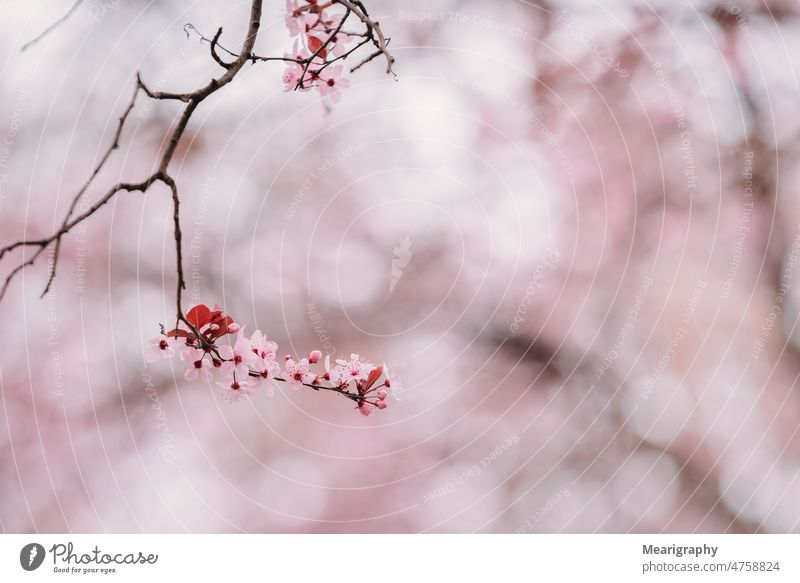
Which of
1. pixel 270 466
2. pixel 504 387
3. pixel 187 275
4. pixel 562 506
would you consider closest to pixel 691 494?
pixel 562 506

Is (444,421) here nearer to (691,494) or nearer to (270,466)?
(270,466)

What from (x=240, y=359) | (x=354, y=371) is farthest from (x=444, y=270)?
(x=240, y=359)

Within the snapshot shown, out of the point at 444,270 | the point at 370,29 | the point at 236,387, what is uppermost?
the point at 444,270

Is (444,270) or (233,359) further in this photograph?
(444,270)

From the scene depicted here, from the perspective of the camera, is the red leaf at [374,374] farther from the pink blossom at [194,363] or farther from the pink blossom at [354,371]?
the pink blossom at [194,363]

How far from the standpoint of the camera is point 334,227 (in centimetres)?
123

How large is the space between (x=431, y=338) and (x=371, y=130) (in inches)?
17.1

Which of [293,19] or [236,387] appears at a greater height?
[293,19]

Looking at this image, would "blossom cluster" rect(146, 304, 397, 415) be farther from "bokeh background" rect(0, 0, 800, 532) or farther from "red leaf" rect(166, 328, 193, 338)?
"bokeh background" rect(0, 0, 800, 532)

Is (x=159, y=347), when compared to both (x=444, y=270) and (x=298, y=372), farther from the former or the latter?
(x=444, y=270)

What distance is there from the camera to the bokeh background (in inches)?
44.2

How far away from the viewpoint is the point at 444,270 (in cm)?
123

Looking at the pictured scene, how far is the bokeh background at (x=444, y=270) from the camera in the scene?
1123mm

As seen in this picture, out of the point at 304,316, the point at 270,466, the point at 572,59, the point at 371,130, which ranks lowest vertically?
the point at 270,466
